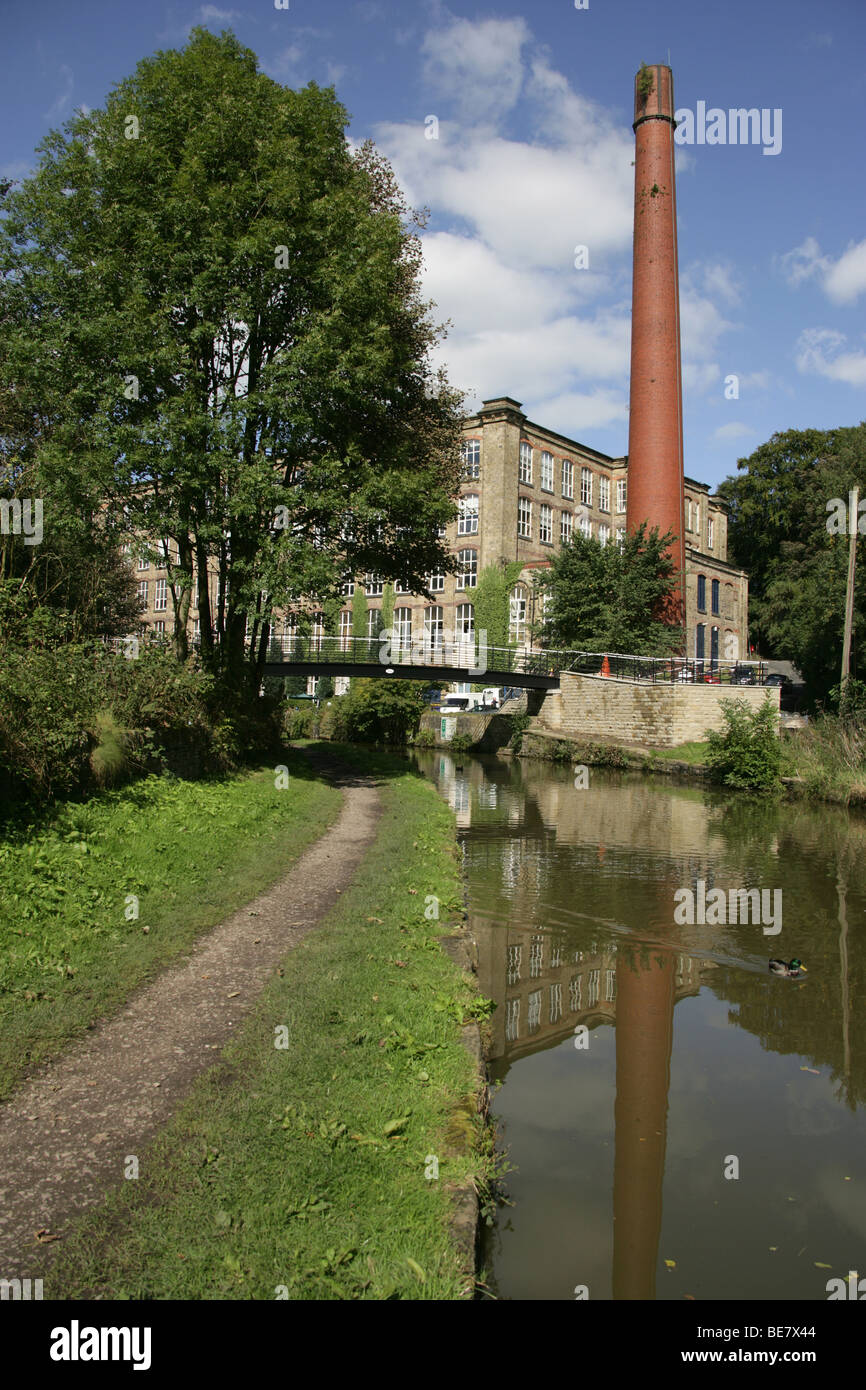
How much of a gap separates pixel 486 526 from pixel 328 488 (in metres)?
31.7

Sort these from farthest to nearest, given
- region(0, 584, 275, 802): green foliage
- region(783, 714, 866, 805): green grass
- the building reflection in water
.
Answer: region(783, 714, 866, 805): green grass, region(0, 584, 275, 802): green foliage, the building reflection in water

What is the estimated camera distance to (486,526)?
47.2 meters

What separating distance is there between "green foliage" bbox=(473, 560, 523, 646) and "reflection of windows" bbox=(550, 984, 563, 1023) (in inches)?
1512

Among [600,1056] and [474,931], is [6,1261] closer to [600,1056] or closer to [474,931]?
[600,1056]

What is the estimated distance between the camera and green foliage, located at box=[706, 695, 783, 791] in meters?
24.8

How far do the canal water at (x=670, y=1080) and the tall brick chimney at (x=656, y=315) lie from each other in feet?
78.8

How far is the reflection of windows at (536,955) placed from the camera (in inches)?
321

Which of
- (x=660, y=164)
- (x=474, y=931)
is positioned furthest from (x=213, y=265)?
(x=660, y=164)

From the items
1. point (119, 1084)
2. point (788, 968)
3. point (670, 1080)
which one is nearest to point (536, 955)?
point (788, 968)

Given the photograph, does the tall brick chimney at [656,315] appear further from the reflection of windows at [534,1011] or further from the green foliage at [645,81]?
the reflection of windows at [534,1011]

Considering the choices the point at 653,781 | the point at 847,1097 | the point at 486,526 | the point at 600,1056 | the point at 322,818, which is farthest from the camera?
the point at 486,526

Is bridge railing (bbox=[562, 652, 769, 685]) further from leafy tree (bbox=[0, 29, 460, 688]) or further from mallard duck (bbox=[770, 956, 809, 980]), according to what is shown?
mallard duck (bbox=[770, 956, 809, 980])

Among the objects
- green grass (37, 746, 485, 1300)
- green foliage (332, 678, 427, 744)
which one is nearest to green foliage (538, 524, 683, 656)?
green foliage (332, 678, 427, 744)

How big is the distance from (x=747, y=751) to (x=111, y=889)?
21058 millimetres
